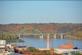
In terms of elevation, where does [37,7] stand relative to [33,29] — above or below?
above

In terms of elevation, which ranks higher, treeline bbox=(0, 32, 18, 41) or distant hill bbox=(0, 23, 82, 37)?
distant hill bbox=(0, 23, 82, 37)

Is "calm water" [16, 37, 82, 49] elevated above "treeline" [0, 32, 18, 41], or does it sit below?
below

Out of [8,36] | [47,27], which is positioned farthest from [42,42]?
[8,36]

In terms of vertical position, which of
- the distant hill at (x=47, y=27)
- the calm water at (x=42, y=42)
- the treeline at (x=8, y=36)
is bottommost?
the calm water at (x=42, y=42)

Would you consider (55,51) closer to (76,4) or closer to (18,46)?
(18,46)

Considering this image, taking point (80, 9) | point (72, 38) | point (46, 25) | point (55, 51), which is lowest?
point (55, 51)

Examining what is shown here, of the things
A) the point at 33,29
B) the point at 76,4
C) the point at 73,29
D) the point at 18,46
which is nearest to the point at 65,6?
the point at 76,4

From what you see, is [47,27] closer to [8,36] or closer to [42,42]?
[42,42]

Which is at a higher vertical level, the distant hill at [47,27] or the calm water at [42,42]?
the distant hill at [47,27]

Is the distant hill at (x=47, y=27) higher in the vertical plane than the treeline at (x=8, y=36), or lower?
higher

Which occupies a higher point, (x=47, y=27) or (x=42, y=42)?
(x=47, y=27)

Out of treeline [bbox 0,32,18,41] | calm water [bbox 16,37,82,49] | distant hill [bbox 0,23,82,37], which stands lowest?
calm water [bbox 16,37,82,49]
